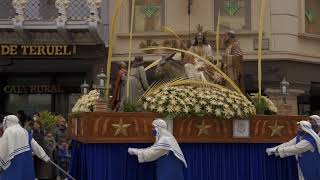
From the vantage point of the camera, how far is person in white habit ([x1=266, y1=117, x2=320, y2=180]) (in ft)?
32.2

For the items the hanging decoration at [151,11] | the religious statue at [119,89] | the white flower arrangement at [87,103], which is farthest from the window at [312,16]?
the religious statue at [119,89]

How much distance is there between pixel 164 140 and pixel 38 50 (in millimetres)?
11723

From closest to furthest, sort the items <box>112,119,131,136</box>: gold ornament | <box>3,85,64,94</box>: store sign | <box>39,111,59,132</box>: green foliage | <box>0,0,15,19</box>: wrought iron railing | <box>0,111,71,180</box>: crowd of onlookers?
<box>112,119,131,136</box>: gold ornament, <box>0,111,71,180</box>: crowd of onlookers, <box>39,111,59,132</box>: green foliage, <box>0,0,15,19</box>: wrought iron railing, <box>3,85,64,94</box>: store sign

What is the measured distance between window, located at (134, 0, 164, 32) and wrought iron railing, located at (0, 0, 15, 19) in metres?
4.07

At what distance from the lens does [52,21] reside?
18969 mm

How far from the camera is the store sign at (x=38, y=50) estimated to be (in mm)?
19859

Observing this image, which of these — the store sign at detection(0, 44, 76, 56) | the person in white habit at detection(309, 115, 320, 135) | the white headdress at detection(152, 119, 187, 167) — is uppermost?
the store sign at detection(0, 44, 76, 56)

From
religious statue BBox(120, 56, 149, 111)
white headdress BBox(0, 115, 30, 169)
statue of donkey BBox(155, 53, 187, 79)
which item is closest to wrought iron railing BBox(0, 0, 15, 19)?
statue of donkey BBox(155, 53, 187, 79)

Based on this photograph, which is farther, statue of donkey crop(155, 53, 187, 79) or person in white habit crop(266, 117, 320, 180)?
statue of donkey crop(155, 53, 187, 79)

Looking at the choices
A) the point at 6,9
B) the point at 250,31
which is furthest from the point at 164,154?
the point at 6,9

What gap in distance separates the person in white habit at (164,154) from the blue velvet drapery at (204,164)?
51cm

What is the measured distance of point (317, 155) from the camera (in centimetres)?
1009

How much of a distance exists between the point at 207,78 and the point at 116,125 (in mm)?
2597

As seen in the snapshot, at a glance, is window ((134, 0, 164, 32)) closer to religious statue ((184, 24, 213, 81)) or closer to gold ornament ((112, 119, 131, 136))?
religious statue ((184, 24, 213, 81))
